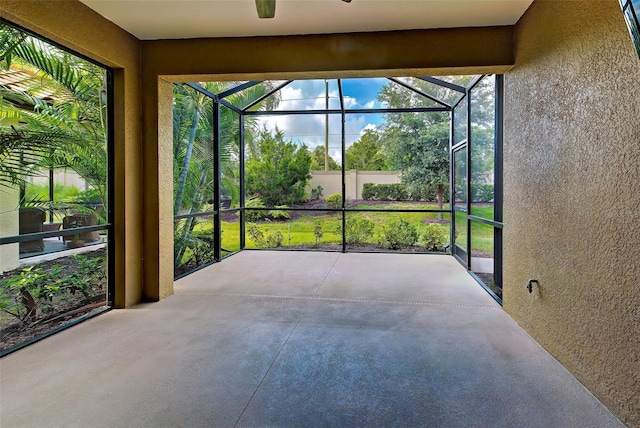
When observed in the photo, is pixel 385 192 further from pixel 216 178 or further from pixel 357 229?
pixel 216 178

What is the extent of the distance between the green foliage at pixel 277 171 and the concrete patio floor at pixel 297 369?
363 centimetres

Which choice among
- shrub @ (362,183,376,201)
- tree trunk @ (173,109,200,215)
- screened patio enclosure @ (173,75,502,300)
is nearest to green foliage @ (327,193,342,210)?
screened patio enclosure @ (173,75,502,300)

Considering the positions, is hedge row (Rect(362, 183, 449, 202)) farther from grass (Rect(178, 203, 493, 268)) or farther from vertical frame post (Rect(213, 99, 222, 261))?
vertical frame post (Rect(213, 99, 222, 261))

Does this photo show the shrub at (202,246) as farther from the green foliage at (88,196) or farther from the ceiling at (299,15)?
the ceiling at (299,15)

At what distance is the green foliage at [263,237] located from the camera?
765cm

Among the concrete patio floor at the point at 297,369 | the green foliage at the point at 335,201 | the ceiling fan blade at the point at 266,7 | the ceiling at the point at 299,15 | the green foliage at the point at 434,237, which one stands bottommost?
the concrete patio floor at the point at 297,369

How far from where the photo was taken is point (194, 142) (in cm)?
566

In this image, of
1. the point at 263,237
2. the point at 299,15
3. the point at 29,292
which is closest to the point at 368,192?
the point at 263,237

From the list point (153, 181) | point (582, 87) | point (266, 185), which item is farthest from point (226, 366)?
point (266, 185)

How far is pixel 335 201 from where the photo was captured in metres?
7.41

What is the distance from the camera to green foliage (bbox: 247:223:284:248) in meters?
7.65

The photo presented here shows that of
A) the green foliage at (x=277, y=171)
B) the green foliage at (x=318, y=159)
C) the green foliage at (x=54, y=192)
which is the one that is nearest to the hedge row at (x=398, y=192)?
the green foliage at (x=318, y=159)

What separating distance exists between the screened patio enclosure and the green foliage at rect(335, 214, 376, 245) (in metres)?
0.02

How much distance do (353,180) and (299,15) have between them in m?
4.35
